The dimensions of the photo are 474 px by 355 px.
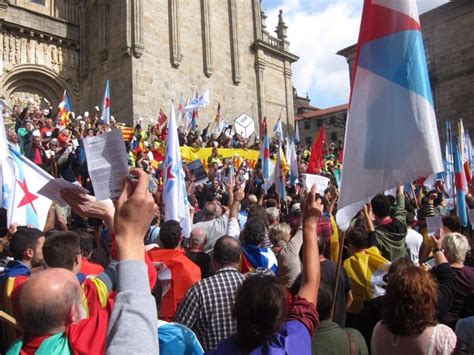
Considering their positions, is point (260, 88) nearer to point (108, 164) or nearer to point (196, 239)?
point (196, 239)

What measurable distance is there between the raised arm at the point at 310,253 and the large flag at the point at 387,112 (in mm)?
481

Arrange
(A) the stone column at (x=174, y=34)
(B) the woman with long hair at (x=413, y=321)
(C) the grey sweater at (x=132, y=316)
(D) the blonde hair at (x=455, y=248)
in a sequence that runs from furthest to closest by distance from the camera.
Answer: (A) the stone column at (x=174, y=34)
(D) the blonde hair at (x=455, y=248)
(B) the woman with long hair at (x=413, y=321)
(C) the grey sweater at (x=132, y=316)

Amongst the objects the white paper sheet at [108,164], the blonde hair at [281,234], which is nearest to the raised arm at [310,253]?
the white paper sheet at [108,164]

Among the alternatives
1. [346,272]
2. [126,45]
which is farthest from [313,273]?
[126,45]

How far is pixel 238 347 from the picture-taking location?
6.95 feet

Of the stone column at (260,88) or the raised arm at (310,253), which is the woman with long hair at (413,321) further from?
the stone column at (260,88)

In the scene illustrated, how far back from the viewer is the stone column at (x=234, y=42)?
2858cm

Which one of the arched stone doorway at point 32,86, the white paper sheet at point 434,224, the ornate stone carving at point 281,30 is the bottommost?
the white paper sheet at point 434,224

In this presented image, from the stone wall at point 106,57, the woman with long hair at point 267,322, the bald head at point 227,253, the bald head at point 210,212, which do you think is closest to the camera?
the woman with long hair at point 267,322

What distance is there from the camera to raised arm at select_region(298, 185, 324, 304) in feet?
7.81

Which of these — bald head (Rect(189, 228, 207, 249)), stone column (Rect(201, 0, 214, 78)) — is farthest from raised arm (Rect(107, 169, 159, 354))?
stone column (Rect(201, 0, 214, 78))

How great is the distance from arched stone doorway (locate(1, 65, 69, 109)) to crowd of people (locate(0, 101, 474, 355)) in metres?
18.3

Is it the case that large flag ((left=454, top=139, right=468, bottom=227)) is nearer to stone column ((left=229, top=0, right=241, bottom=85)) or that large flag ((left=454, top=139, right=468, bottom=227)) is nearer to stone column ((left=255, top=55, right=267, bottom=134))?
stone column ((left=229, top=0, right=241, bottom=85))

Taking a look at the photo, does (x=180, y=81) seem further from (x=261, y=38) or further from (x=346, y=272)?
(x=346, y=272)
